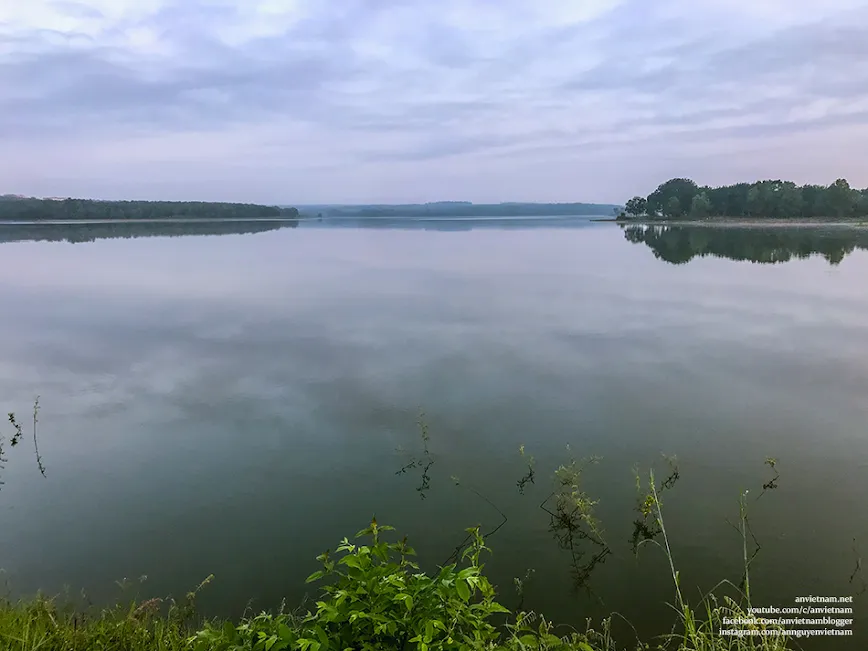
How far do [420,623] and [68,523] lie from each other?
4.75 m

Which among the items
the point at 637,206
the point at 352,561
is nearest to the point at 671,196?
the point at 637,206

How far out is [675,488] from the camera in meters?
6.06

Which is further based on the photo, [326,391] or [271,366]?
[271,366]

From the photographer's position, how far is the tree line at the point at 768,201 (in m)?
77.8

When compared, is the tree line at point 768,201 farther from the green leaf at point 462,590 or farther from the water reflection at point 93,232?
the green leaf at point 462,590

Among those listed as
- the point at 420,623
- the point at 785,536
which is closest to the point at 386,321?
the point at 785,536

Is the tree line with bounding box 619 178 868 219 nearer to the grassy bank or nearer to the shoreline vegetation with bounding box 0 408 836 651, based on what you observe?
the shoreline vegetation with bounding box 0 408 836 651

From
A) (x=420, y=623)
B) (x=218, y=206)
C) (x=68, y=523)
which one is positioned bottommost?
(x=68, y=523)

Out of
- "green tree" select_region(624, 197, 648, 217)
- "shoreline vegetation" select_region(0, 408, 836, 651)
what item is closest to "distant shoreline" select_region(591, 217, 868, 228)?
"green tree" select_region(624, 197, 648, 217)

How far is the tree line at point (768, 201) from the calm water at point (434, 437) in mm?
74194

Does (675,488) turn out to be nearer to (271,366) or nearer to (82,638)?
(82,638)

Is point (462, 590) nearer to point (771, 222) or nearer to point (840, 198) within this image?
point (771, 222)

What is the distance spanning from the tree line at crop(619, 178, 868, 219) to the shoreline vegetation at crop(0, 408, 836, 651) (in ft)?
288

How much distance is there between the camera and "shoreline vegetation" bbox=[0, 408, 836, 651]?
252cm
